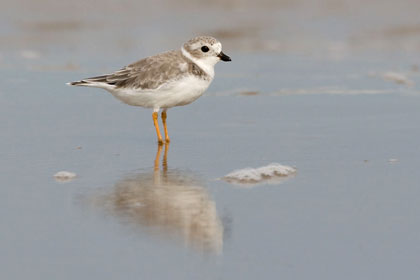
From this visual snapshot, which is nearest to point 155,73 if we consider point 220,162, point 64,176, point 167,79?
point 167,79

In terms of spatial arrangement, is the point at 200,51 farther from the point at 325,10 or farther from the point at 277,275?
the point at 325,10

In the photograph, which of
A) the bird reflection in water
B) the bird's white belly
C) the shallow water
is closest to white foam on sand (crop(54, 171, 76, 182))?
the shallow water

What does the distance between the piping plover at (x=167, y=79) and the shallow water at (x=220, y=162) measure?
380 millimetres

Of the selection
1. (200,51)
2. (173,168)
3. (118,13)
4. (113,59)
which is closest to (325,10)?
(118,13)

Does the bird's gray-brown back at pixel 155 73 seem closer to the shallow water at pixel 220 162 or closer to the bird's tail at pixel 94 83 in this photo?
the bird's tail at pixel 94 83

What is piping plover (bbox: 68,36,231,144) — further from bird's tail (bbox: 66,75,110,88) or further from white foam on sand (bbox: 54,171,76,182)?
white foam on sand (bbox: 54,171,76,182)

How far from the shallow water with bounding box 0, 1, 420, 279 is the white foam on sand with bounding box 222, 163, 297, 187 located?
0.12m

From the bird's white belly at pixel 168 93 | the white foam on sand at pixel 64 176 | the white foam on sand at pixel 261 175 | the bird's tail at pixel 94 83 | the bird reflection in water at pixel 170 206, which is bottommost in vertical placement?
the bird reflection in water at pixel 170 206

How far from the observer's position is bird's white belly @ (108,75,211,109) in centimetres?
789

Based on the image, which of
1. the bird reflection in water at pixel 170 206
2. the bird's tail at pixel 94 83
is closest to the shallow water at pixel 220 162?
the bird reflection in water at pixel 170 206

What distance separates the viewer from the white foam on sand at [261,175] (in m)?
6.23

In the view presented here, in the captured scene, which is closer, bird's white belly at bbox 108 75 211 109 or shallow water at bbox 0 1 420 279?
shallow water at bbox 0 1 420 279

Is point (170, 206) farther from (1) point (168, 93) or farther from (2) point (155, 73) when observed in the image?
(2) point (155, 73)

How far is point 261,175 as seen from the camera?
635 cm
